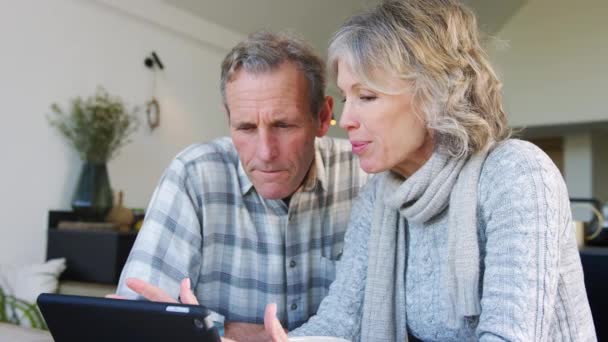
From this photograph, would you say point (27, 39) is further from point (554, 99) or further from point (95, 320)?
point (554, 99)

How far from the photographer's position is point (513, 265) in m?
1.03

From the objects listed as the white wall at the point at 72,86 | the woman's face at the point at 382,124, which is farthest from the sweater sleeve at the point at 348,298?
the white wall at the point at 72,86

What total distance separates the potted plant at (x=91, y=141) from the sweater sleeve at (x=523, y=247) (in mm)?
3489

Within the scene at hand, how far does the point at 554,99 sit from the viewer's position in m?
8.02

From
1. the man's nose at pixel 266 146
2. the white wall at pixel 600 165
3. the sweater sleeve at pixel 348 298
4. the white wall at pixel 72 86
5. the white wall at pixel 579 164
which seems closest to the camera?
the sweater sleeve at pixel 348 298

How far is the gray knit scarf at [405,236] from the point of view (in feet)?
3.71

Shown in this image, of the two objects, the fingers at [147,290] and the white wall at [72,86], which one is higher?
the white wall at [72,86]

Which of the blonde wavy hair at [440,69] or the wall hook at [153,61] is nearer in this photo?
the blonde wavy hair at [440,69]

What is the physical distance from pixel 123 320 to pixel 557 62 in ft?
26.4

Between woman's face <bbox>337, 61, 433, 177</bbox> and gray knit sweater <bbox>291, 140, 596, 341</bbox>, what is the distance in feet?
0.50

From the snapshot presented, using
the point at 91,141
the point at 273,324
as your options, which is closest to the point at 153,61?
the point at 91,141

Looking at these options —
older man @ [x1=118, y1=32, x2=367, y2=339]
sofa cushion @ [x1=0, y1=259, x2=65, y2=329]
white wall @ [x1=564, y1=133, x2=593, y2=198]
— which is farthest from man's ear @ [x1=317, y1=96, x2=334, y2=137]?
white wall @ [x1=564, y1=133, x2=593, y2=198]

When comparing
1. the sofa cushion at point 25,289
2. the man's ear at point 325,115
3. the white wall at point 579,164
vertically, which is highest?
the white wall at point 579,164

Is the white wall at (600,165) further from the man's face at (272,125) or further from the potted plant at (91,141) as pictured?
the man's face at (272,125)
